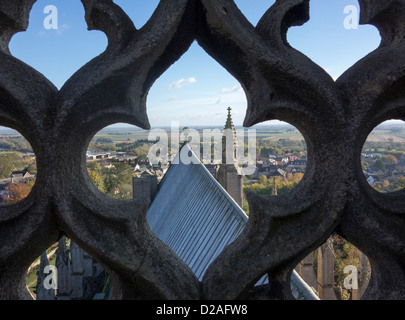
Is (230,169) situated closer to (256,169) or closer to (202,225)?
(202,225)

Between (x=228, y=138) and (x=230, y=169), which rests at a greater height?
(x=228, y=138)

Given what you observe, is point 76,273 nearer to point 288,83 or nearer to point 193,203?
point 193,203

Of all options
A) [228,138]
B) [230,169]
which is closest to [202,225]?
[230,169]

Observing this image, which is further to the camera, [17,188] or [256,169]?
[256,169]

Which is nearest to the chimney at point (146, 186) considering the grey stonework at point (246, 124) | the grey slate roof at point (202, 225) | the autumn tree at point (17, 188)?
the grey slate roof at point (202, 225)

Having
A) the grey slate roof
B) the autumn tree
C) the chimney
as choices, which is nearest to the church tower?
the chimney

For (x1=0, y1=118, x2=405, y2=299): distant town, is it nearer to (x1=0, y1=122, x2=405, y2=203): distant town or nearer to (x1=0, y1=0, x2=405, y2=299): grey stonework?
(x1=0, y1=122, x2=405, y2=203): distant town

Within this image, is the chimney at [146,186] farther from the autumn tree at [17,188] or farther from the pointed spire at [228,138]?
the autumn tree at [17,188]
